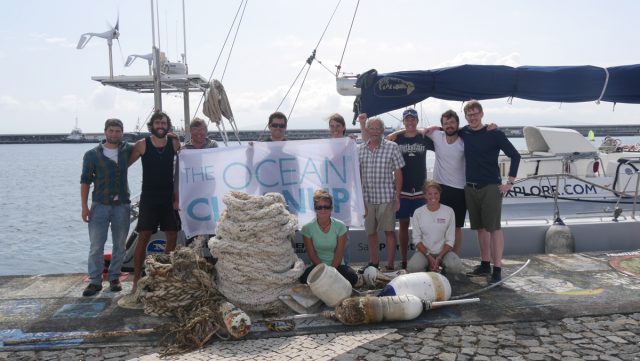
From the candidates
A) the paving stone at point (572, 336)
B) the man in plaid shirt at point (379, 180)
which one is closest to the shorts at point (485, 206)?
the man in plaid shirt at point (379, 180)

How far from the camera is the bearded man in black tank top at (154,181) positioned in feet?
18.9

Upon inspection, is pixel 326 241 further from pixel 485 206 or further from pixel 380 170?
pixel 485 206

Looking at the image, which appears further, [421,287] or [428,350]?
[421,287]

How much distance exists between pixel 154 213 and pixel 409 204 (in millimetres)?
Result: 3006

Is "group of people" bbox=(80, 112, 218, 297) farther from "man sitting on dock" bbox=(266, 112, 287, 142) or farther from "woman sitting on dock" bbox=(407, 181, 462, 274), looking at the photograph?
"woman sitting on dock" bbox=(407, 181, 462, 274)

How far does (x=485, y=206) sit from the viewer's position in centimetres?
596

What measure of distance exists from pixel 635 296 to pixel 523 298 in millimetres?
1148

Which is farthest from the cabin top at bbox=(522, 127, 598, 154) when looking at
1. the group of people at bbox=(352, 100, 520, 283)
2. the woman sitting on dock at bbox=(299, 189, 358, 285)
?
the woman sitting on dock at bbox=(299, 189, 358, 285)

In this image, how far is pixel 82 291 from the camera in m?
5.93

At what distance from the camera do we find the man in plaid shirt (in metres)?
6.16

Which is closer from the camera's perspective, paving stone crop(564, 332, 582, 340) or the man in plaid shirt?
paving stone crop(564, 332, 582, 340)

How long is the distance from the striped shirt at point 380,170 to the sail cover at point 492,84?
1.54m

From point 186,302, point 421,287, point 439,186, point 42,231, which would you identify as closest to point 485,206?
point 439,186

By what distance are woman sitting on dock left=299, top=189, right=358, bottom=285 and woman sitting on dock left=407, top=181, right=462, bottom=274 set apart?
890mm
